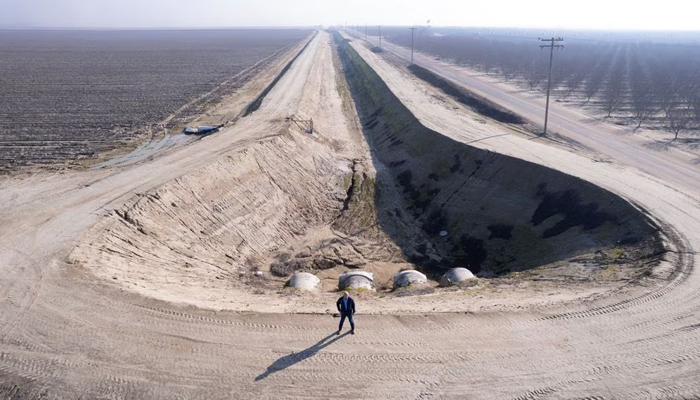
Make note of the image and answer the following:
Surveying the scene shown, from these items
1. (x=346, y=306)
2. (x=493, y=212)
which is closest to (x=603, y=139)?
(x=493, y=212)

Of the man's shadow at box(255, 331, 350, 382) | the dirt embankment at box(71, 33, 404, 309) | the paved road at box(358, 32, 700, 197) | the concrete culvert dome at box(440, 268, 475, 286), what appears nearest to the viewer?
the man's shadow at box(255, 331, 350, 382)

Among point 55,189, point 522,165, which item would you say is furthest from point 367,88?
point 55,189

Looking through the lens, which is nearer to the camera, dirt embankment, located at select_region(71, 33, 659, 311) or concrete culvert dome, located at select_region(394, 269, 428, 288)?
dirt embankment, located at select_region(71, 33, 659, 311)

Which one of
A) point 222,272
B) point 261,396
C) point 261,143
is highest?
point 261,143

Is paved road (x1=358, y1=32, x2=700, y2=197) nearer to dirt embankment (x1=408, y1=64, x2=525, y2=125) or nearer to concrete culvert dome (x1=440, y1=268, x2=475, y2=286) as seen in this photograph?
dirt embankment (x1=408, y1=64, x2=525, y2=125)

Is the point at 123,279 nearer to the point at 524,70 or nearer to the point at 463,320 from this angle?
the point at 463,320

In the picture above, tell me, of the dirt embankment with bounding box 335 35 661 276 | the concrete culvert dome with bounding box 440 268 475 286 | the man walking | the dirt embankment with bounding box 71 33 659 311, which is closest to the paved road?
A: the dirt embankment with bounding box 335 35 661 276

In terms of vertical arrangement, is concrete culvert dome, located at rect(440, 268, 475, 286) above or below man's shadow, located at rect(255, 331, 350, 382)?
below

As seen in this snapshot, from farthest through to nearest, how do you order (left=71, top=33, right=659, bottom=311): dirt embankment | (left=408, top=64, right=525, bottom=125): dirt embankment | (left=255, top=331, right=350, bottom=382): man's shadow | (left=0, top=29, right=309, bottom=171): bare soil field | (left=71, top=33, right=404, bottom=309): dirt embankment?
(left=408, top=64, right=525, bottom=125): dirt embankment, (left=0, top=29, right=309, bottom=171): bare soil field, (left=71, top=33, right=659, bottom=311): dirt embankment, (left=71, top=33, right=404, bottom=309): dirt embankment, (left=255, top=331, right=350, bottom=382): man's shadow
